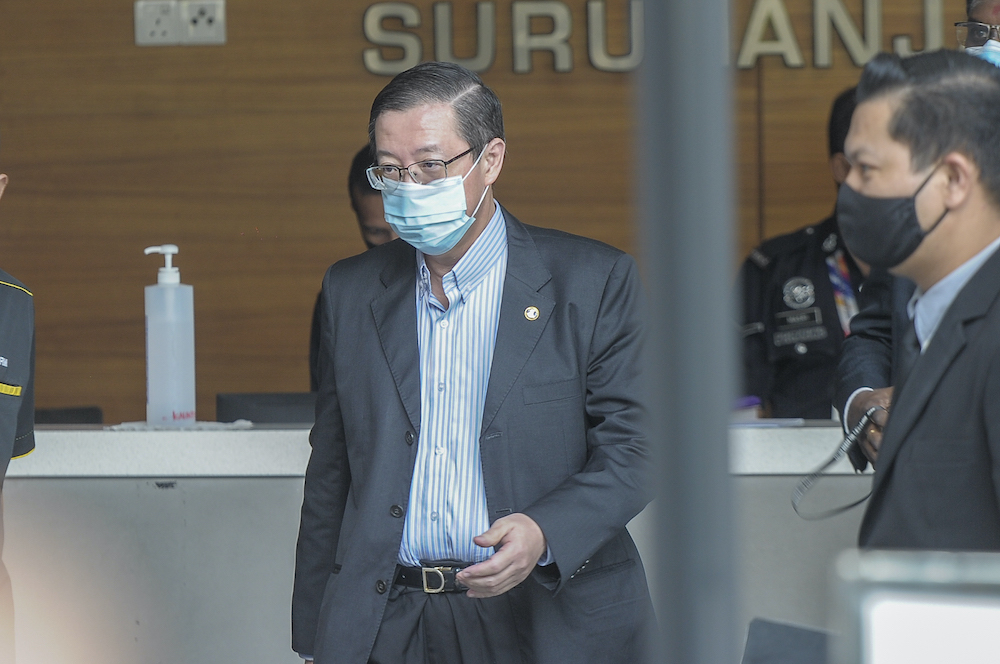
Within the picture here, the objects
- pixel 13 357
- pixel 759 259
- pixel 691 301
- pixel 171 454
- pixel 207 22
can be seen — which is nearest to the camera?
pixel 691 301

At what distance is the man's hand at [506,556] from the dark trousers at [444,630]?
102 mm

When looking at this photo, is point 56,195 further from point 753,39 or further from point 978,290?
point 978,290

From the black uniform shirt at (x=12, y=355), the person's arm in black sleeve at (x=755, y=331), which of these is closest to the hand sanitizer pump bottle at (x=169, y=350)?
the black uniform shirt at (x=12, y=355)

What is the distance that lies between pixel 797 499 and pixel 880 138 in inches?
44.0

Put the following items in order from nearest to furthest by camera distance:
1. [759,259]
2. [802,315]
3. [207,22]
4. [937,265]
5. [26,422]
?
1. [937,265]
2. [26,422]
3. [802,315]
4. [759,259]
5. [207,22]

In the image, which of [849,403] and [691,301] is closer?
[691,301]

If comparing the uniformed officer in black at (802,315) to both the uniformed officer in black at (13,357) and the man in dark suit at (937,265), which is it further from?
the uniformed officer in black at (13,357)

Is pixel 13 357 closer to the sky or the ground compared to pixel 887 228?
closer to the ground

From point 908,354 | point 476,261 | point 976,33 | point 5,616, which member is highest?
point 976,33

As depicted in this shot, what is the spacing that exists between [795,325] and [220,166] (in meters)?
2.18

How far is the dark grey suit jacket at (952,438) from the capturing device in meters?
1.12

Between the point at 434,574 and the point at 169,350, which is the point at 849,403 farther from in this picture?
the point at 169,350

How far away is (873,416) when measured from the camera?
1.52 m

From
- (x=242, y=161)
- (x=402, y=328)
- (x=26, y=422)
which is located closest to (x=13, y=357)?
(x=26, y=422)
